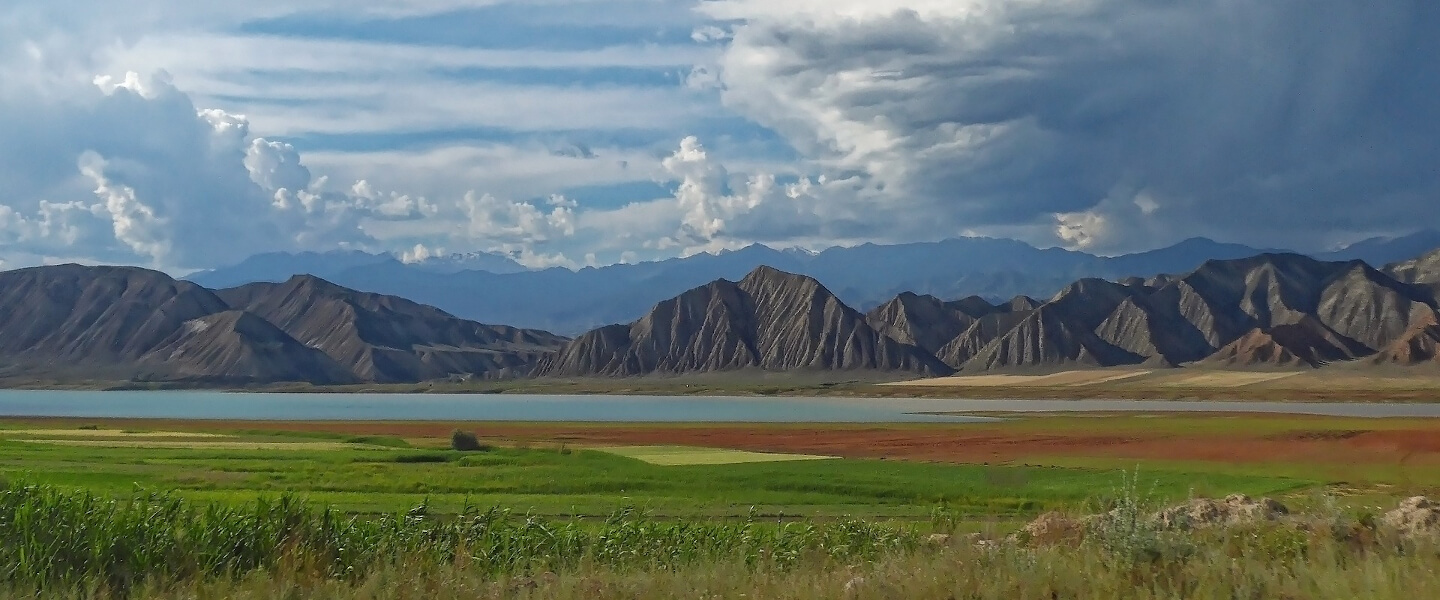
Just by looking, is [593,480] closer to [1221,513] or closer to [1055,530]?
[1055,530]

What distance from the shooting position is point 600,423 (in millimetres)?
97250

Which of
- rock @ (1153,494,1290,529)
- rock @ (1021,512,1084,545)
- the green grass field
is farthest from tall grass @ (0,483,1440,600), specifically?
the green grass field

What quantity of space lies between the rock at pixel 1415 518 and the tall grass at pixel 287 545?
690cm

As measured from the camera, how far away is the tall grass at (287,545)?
13305 millimetres

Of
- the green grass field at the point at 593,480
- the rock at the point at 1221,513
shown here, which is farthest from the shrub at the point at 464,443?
the rock at the point at 1221,513

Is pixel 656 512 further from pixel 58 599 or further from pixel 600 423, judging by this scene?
pixel 600 423

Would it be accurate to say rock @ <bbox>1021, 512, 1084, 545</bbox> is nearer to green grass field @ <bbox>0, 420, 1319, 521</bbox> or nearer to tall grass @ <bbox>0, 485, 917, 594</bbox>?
tall grass @ <bbox>0, 485, 917, 594</bbox>

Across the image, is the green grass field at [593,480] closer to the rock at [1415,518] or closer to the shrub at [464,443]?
the shrub at [464,443]

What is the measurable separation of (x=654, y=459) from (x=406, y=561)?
38.4m

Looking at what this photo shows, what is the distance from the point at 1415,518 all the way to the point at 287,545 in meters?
16.4

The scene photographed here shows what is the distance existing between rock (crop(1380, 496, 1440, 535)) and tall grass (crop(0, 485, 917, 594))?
6902 millimetres

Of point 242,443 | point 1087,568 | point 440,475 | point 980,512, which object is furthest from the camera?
point 242,443

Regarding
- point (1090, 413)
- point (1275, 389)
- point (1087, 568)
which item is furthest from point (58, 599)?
point (1275, 389)

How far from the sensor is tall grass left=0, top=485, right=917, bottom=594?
1330 centimetres
